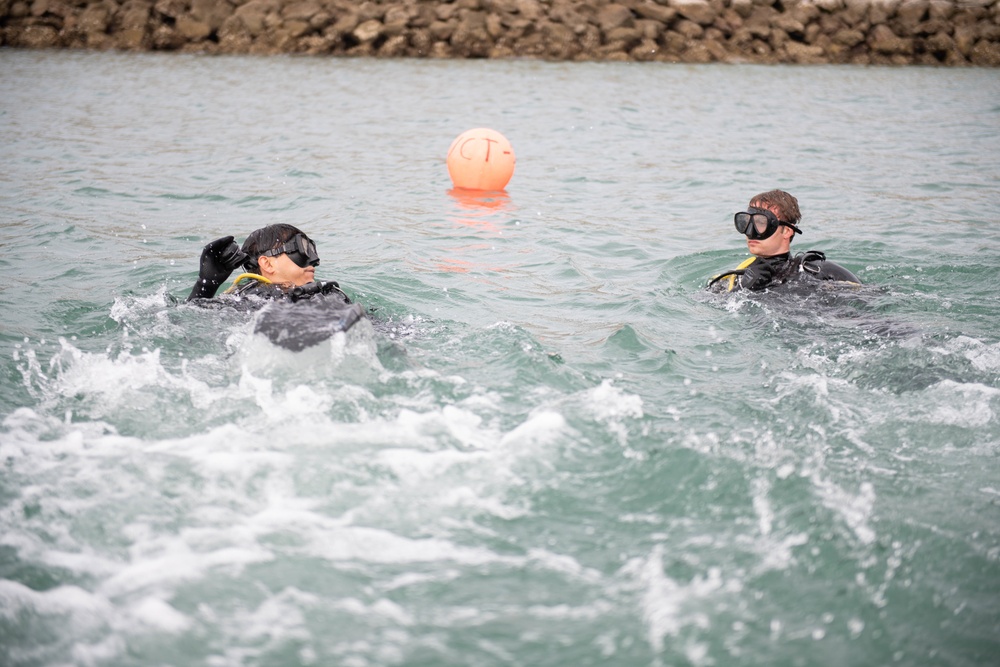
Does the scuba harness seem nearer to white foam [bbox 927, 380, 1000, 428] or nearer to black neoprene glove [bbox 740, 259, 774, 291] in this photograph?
black neoprene glove [bbox 740, 259, 774, 291]

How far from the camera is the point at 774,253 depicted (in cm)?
735

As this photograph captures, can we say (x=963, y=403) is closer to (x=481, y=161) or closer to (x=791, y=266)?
(x=791, y=266)

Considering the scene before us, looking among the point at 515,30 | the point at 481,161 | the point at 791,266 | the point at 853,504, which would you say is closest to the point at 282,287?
the point at 853,504

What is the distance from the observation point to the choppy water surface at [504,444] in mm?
3373

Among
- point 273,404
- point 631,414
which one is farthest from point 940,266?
point 273,404

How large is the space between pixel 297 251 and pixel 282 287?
0.92ft

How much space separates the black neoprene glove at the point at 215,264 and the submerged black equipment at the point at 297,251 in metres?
0.45

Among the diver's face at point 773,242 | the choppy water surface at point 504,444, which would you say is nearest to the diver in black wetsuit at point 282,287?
the choppy water surface at point 504,444

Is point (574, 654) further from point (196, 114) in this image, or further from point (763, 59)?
point (763, 59)

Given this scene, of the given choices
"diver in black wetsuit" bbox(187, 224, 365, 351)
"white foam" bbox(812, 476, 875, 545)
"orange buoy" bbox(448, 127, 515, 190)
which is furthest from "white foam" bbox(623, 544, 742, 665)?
"orange buoy" bbox(448, 127, 515, 190)

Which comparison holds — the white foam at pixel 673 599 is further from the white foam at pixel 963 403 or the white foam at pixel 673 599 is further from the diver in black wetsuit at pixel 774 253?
the diver in black wetsuit at pixel 774 253

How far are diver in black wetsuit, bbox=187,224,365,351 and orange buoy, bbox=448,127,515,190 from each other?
16.8ft

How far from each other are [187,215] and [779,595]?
27.9 ft

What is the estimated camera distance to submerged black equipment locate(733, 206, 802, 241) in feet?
23.5
